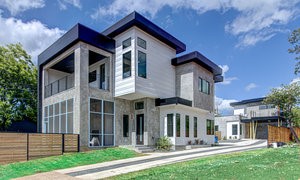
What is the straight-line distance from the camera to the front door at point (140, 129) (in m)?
17.8

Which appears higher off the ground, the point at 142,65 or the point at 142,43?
the point at 142,43

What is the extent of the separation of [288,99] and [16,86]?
28386 millimetres

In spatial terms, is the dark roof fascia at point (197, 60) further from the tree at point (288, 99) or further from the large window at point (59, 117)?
the tree at point (288, 99)

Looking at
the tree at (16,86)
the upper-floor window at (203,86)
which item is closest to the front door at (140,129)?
the upper-floor window at (203,86)

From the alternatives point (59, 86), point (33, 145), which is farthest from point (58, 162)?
point (59, 86)

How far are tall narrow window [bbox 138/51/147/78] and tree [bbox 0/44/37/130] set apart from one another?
12.9 meters

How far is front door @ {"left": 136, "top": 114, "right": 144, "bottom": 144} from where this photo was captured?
1780 cm

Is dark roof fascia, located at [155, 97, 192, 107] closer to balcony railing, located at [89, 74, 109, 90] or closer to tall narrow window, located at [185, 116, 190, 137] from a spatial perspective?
tall narrow window, located at [185, 116, 190, 137]

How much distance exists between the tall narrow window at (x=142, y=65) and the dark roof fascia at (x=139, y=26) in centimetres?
176

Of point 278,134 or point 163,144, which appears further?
point 278,134

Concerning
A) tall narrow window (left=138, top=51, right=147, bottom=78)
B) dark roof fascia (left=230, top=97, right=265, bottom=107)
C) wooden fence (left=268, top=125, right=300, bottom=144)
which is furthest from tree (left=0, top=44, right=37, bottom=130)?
dark roof fascia (left=230, top=97, right=265, bottom=107)

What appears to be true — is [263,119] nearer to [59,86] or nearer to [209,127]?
[209,127]

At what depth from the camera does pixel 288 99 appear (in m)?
28.5

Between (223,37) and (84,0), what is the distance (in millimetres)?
14028
